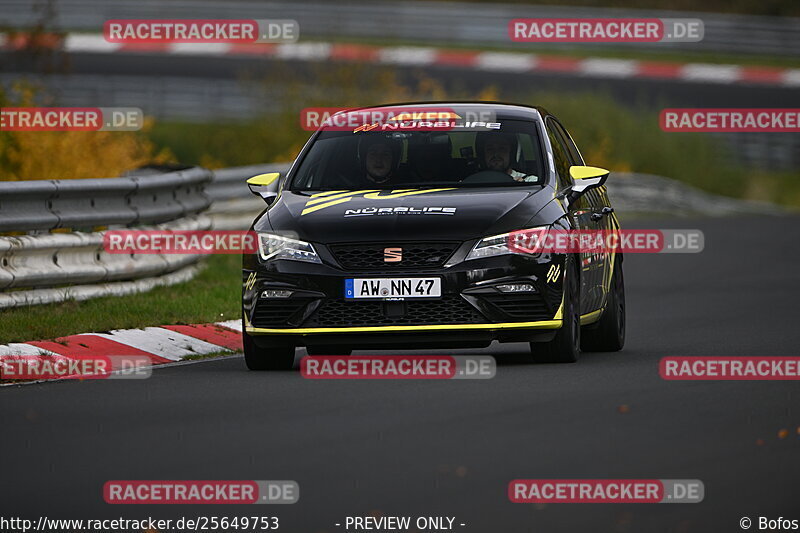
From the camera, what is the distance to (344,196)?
1162 centimetres

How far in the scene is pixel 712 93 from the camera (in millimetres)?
41719

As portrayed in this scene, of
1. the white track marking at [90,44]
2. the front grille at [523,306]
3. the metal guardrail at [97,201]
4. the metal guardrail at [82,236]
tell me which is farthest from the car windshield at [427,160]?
the white track marking at [90,44]

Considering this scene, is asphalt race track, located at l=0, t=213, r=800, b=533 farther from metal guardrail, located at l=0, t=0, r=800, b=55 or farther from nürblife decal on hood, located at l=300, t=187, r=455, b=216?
metal guardrail, located at l=0, t=0, r=800, b=55

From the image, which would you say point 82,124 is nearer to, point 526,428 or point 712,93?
point 526,428

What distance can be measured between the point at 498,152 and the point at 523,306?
147 cm

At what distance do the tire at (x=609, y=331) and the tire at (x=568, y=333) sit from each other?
1.10m

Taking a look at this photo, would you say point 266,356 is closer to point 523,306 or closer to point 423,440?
point 523,306

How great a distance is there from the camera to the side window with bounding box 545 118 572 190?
1197cm

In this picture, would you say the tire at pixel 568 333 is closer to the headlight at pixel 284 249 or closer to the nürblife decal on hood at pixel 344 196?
the nürblife decal on hood at pixel 344 196

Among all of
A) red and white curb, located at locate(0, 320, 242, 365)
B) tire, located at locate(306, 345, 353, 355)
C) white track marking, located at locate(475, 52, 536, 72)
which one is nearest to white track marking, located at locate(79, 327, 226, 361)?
red and white curb, located at locate(0, 320, 242, 365)

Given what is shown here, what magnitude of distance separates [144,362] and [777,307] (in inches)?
237

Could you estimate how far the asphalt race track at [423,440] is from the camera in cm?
691

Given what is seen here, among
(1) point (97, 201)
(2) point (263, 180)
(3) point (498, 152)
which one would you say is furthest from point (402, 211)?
(1) point (97, 201)

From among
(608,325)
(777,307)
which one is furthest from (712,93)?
(608,325)
